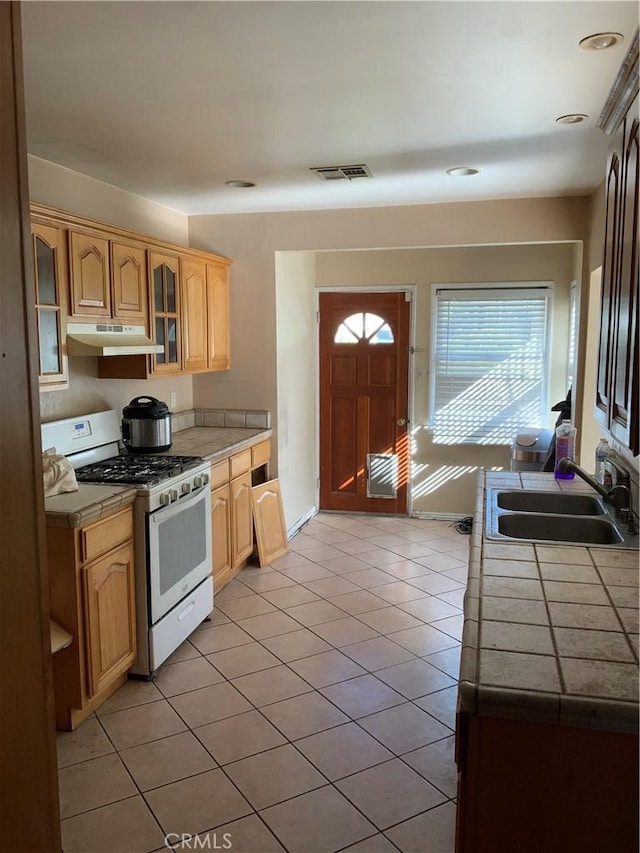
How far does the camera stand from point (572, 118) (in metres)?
→ 2.63

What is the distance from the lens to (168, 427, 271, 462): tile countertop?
3.85 meters

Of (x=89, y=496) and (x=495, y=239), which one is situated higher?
(x=495, y=239)

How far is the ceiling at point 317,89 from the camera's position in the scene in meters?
1.82

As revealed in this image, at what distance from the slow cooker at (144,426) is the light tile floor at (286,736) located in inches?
42.1

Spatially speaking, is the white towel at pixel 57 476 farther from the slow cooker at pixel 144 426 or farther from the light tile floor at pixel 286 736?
the light tile floor at pixel 286 736

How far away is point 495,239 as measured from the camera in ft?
14.0

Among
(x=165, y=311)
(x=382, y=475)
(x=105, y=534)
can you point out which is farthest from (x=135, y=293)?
(x=382, y=475)

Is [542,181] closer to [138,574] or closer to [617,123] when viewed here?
[617,123]

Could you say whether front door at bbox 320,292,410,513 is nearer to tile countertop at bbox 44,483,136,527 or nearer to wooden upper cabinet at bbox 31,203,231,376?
wooden upper cabinet at bbox 31,203,231,376

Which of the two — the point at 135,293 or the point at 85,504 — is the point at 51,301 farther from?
the point at 85,504

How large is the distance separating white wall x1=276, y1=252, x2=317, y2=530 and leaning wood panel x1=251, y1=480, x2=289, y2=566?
232 mm

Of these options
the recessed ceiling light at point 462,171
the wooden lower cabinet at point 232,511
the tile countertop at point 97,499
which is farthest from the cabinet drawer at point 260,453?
the recessed ceiling light at point 462,171

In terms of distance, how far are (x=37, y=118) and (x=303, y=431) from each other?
334 centimetres

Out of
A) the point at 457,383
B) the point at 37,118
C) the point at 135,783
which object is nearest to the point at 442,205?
the point at 457,383
